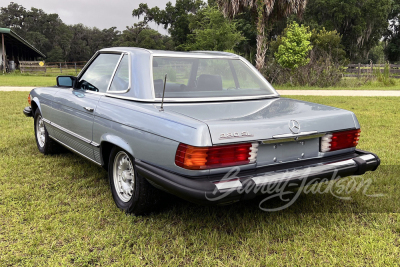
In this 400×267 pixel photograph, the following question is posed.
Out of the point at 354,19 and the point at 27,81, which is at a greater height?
the point at 354,19

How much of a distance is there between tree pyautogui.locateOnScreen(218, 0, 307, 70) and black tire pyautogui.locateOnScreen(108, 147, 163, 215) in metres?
16.9

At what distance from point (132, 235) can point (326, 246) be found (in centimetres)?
151

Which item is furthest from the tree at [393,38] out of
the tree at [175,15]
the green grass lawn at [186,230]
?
the green grass lawn at [186,230]

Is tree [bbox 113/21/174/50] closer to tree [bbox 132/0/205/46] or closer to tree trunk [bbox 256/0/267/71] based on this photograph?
tree [bbox 132/0/205/46]

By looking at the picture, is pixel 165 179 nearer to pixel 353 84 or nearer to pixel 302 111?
pixel 302 111

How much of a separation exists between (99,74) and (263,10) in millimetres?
17348

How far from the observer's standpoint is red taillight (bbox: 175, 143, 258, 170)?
2.34 meters

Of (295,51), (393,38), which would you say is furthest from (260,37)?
(393,38)

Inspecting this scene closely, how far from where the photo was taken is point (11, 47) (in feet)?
124

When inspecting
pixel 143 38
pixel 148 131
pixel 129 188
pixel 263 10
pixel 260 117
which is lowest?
pixel 129 188

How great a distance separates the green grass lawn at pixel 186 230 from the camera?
2516mm

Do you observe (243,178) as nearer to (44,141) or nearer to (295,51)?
(44,141)

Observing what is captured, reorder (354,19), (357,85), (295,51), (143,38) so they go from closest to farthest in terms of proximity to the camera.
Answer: (295,51) → (357,85) → (354,19) → (143,38)

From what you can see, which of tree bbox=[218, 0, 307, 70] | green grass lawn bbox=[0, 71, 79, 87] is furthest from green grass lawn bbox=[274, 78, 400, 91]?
green grass lawn bbox=[0, 71, 79, 87]
